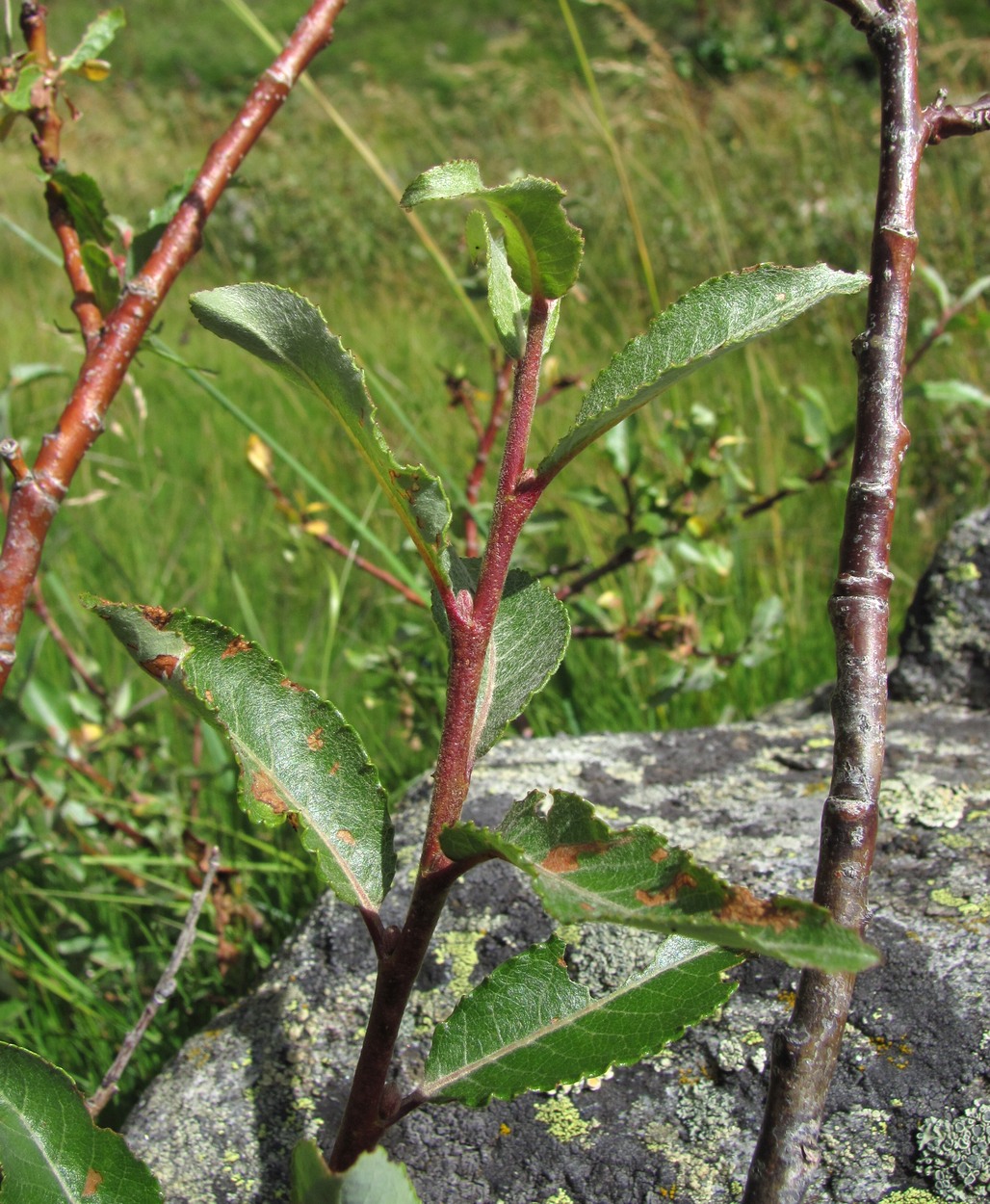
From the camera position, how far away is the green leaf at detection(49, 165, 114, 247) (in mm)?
1005

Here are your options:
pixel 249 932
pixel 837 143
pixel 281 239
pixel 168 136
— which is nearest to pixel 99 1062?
pixel 249 932

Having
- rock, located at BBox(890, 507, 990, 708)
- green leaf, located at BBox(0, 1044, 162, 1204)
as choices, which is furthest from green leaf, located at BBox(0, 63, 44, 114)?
rock, located at BBox(890, 507, 990, 708)

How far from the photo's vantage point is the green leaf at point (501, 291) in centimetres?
62

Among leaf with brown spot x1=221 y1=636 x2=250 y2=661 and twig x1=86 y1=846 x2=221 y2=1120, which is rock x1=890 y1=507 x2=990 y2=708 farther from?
leaf with brown spot x1=221 y1=636 x2=250 y2=661

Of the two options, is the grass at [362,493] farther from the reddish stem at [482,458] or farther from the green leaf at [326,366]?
the green leaf at [326,366]

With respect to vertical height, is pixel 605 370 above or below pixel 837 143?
below

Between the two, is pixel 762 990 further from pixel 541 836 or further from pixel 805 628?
pixel 805 628

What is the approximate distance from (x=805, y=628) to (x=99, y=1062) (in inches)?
61.3

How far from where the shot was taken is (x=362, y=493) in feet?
10.3

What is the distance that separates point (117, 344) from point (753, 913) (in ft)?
2.42

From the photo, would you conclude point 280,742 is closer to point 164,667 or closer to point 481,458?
point 164,667

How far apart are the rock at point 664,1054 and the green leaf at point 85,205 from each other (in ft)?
2.37

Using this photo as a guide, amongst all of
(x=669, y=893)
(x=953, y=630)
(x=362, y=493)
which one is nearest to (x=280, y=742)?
(x=669, y=893)

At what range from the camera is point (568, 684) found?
6.23 feet
